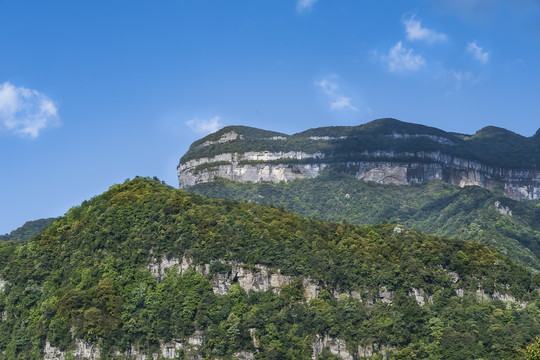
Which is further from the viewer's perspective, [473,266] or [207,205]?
[207,205]

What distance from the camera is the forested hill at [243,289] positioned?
10838 centimetres

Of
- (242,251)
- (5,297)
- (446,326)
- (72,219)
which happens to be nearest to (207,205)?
(242,251)

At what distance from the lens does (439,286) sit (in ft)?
395

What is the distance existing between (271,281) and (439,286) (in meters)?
24.5

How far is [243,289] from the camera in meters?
117

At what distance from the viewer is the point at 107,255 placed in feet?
401

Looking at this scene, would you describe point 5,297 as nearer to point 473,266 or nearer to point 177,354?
point 177,354

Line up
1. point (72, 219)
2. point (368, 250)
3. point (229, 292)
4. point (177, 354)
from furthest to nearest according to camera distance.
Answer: point (72, 219) → point (368, 250) → point (229, 292) → point (177, 354)

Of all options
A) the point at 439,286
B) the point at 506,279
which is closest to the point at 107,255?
the point at 439,286

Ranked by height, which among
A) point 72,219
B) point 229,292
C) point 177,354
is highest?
point 72,219

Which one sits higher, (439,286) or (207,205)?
(207,205)

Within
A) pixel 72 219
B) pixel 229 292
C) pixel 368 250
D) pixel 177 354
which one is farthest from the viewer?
pixel 72 219

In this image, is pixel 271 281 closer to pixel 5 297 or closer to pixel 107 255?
pixel 107 255

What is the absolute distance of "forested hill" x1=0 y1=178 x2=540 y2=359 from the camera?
10838cm
